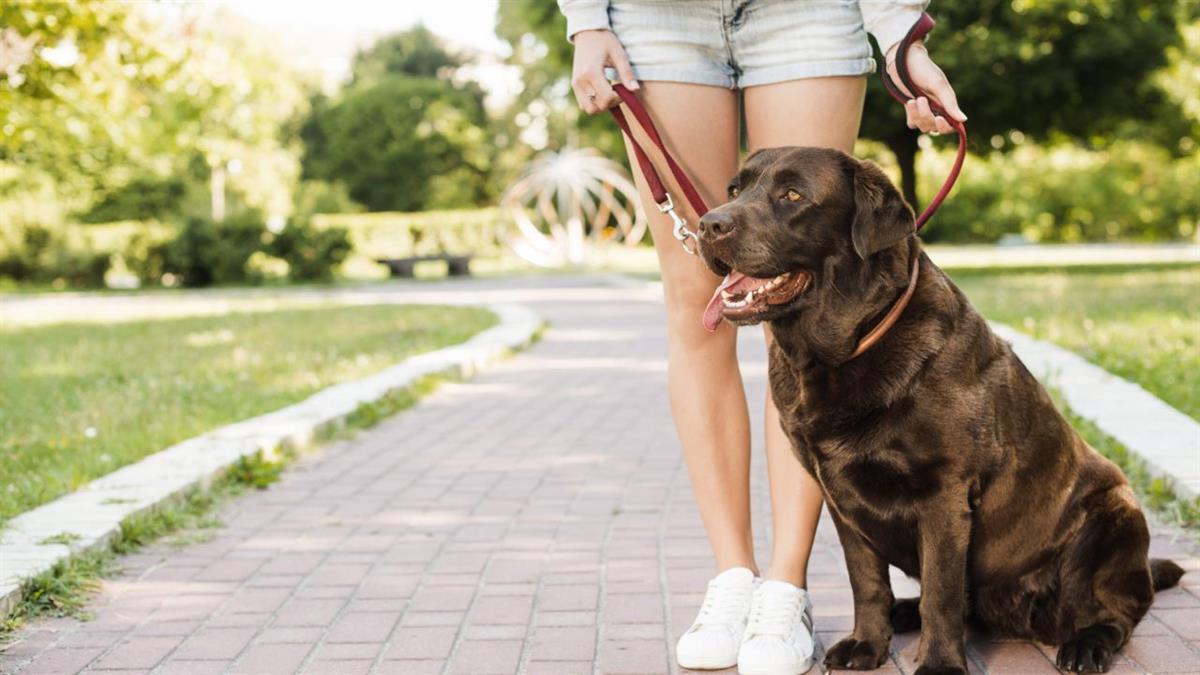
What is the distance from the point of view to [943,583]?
2.80 meters

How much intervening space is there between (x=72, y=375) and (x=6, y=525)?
547 cm

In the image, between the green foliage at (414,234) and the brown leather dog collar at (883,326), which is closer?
the brown leather dog collar at (883,326)

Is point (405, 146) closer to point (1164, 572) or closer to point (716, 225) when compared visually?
point (1164, 572)

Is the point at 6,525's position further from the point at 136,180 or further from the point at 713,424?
the point at 136,180

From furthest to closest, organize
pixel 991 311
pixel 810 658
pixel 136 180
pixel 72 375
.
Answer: pixel 136 180
pixel 991 311
pixel 72 375
pixel 810 658

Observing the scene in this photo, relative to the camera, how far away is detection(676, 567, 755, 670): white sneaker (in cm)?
315

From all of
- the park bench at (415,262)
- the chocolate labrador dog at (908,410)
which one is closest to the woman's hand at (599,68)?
the chocolate labrador dog at (908,410)

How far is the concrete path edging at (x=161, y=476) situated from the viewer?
408cm

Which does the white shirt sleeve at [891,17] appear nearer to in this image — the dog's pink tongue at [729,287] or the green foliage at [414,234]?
the dog's pink tongue at [729,287]

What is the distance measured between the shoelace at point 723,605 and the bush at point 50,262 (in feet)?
85.3

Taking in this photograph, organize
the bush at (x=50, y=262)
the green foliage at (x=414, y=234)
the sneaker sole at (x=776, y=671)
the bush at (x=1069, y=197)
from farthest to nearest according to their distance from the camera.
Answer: the bush at (x=1069, y=197) → the green foliage at (x=414, y=234) → the bush at (x=50, y=262) → the sneaker sole at (x=776, y=671)

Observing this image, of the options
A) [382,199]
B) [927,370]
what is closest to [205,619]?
[927,370]

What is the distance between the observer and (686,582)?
4031 mm

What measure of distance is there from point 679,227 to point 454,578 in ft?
5.22
